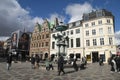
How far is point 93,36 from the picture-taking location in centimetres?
4391

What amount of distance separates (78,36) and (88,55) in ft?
21.0

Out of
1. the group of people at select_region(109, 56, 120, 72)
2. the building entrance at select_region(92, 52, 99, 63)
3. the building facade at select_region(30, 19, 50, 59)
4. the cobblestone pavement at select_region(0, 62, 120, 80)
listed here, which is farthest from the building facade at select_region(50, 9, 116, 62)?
the cobblestone pavement at select_region(0, 62, 120, 80)

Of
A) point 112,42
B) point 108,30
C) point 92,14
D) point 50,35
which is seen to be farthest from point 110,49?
point 50,35

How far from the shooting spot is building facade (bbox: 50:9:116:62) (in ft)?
136

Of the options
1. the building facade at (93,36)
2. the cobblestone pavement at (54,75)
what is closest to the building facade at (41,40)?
the building facade at (93,36)

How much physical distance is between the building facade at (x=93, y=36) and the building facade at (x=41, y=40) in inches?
384

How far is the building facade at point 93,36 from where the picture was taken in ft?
136

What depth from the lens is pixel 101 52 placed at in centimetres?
4203

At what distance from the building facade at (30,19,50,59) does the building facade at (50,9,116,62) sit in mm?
9748

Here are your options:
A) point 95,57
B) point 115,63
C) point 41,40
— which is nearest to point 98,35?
point 95,57

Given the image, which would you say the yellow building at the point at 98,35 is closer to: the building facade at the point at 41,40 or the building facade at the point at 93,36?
the building facade at the point at 93,36

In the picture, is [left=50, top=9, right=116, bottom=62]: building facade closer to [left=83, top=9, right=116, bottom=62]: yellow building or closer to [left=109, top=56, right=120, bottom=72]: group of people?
[left=83, top=9, right=116, bottom=62]: yellow building

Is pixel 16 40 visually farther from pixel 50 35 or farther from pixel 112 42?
pixel 112 42

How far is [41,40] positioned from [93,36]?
21.6 m
